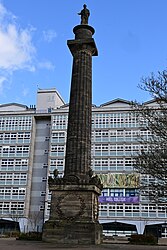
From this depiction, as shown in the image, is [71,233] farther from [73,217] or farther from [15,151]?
[15,151]

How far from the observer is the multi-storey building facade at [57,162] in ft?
204

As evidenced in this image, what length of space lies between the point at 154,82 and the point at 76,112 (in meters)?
7.45

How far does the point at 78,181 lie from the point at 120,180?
41.8 meters

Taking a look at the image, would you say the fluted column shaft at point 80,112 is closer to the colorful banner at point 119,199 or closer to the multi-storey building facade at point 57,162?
the multi-storey building facade at point 57,162

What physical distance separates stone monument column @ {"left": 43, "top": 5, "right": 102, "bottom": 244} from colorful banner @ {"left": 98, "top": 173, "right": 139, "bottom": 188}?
39752 millimetres

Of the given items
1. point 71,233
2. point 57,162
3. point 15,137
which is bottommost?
point 71,233

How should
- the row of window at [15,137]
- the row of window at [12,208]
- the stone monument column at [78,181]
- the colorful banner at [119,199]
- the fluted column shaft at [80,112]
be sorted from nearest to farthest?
the stone monument column at [78,181] < the fluted column shaft at [80,112] < the colorful banner at [119,199] < the row of window at [12,208] < the row of window at [15,137]

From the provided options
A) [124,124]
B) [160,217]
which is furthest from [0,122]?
[160,217]

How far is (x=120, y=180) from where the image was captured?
6347 centimetres

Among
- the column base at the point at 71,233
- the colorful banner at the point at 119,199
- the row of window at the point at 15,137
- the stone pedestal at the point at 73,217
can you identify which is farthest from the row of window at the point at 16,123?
the column base at the point at 71,233

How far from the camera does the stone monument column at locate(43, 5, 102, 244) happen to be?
21.7 metres

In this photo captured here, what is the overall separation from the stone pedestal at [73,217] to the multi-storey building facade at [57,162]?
4016 cm

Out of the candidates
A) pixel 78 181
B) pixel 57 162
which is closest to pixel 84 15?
pixel 78 181

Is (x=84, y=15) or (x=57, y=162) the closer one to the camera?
(x=84, y=15)
